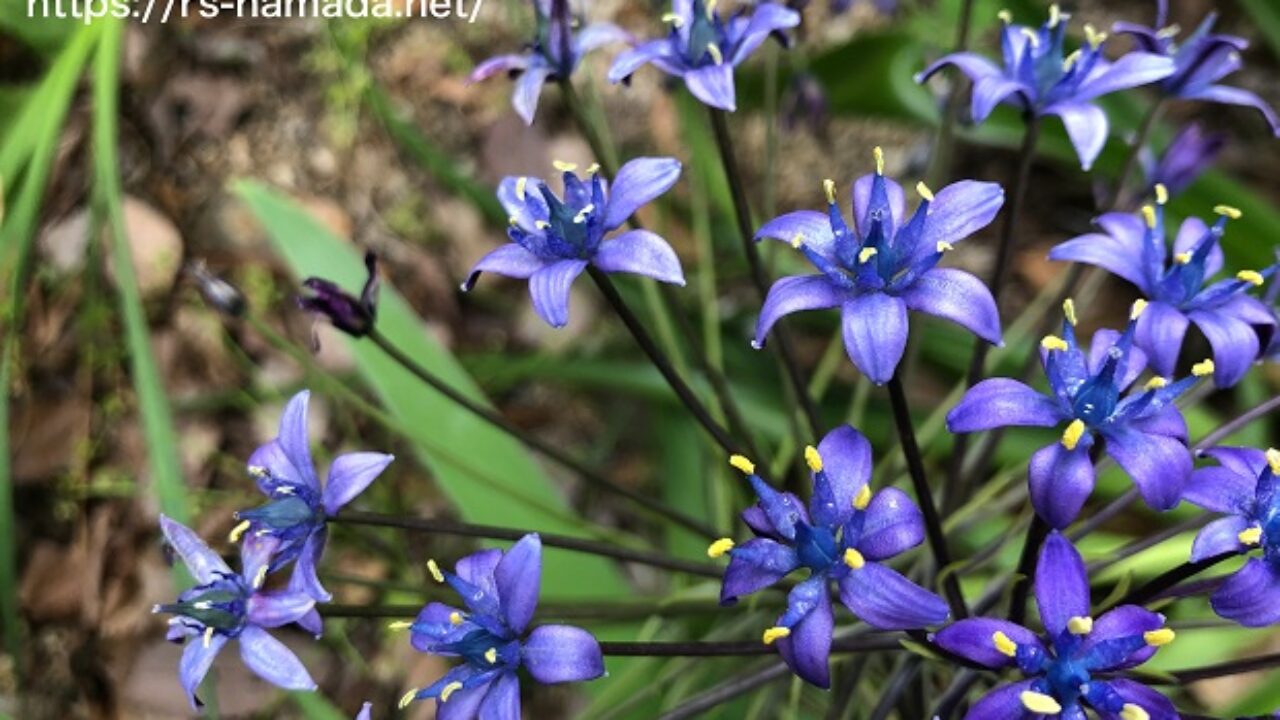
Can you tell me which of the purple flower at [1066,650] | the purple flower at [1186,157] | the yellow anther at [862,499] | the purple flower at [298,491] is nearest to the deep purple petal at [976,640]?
the purple flower at [1066,650]

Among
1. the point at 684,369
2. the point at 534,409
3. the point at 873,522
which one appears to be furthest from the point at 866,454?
the point at 534,409

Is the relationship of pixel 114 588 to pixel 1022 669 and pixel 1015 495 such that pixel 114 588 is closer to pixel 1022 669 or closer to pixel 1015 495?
pixel 1015 495

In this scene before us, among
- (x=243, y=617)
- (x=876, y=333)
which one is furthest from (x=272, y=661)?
(x=876, y=333)

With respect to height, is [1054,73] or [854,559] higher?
[1054,73]

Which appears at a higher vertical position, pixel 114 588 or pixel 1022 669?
pixel 1022 669

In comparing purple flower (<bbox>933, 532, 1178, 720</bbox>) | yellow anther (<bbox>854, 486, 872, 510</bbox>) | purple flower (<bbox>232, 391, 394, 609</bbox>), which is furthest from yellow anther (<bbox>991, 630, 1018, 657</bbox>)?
purple flower (<bbox>232, 391, 394, 609</bbox>)

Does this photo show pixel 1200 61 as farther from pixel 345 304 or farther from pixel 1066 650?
pixel 345 304
